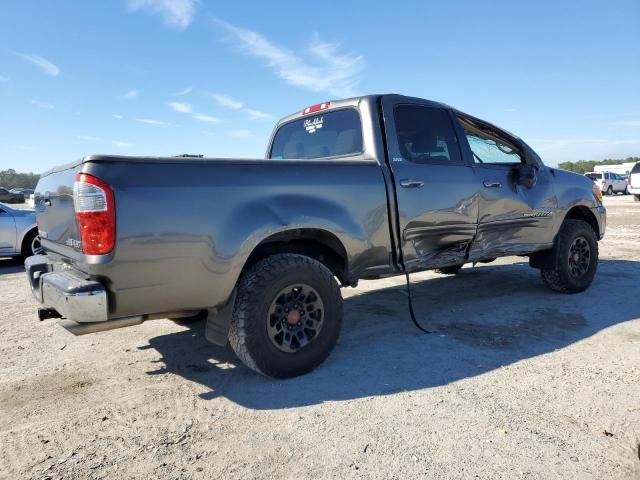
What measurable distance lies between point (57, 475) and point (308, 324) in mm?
1646

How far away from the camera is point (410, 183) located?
3746 millimetres

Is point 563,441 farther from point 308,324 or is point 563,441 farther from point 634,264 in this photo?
point 634,264

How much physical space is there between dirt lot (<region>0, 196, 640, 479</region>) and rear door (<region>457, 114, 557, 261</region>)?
709mm

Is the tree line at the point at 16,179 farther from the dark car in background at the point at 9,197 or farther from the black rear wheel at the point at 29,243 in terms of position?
the black rear wheel at the point at 29,243

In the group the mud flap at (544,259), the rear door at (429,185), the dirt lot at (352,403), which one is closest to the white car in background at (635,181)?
the mud flap at (544,259)

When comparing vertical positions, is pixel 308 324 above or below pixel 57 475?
above

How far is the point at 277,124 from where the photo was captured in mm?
5148

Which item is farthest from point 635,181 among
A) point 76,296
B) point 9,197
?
point 9,197

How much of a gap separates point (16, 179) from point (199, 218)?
105 m

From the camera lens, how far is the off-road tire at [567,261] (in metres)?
5.20

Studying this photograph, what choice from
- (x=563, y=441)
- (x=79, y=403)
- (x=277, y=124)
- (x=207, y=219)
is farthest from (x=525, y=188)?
(x=79, y=403)

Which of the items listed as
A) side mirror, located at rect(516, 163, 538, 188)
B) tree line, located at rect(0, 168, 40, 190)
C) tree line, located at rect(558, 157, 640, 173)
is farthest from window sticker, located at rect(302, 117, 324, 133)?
tree line, located at rect(0, 168, 40, 190)

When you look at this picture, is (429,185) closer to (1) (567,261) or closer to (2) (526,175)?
(2) (526,175)

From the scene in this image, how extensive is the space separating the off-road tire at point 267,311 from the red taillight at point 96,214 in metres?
0.87
